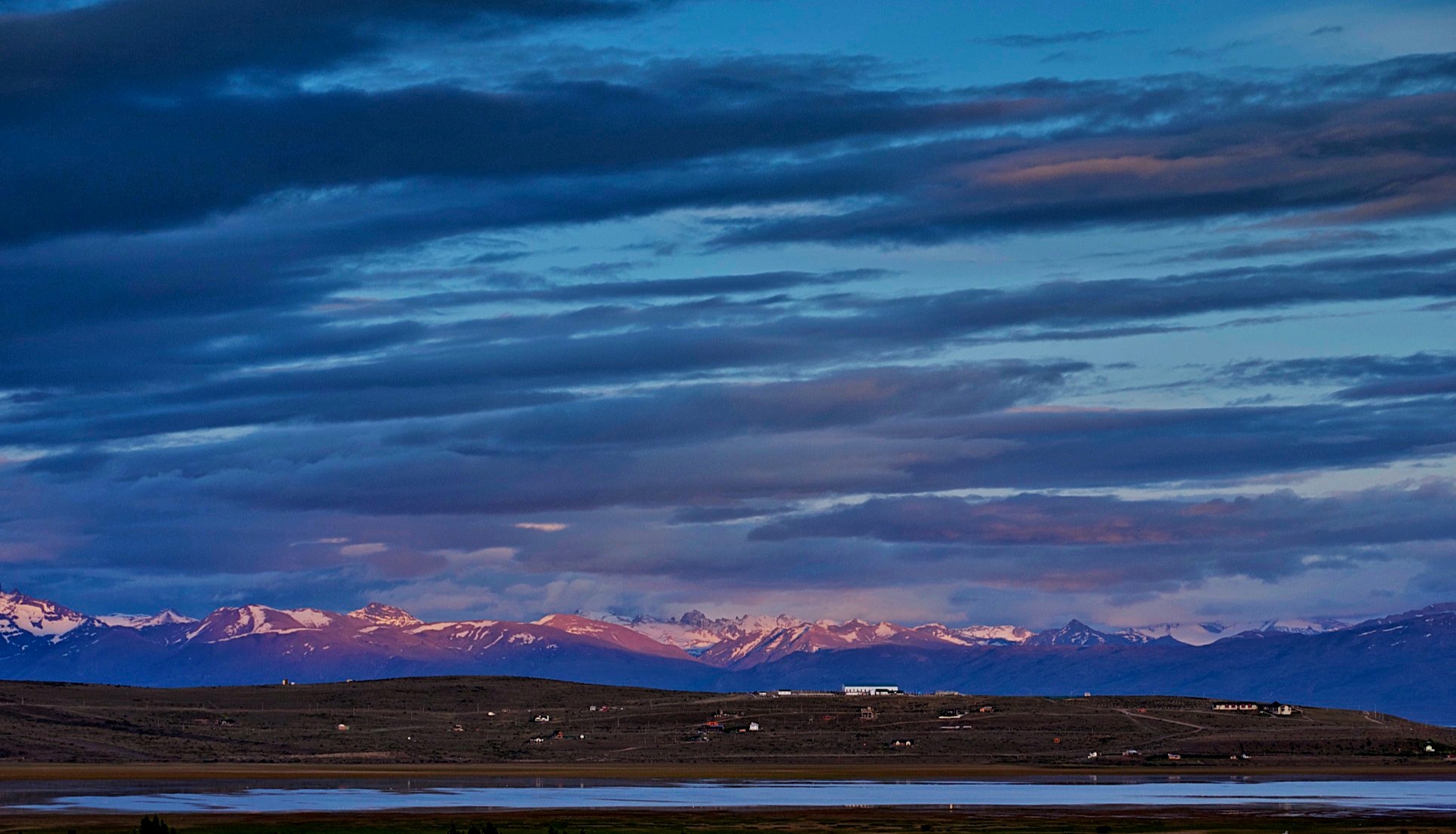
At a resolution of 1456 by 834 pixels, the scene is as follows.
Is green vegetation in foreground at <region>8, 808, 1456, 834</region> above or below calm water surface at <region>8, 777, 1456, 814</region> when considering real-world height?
below

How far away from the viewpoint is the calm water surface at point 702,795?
138750mm

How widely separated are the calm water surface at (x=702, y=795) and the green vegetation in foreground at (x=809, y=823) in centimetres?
948

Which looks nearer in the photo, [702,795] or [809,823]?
[809,823]

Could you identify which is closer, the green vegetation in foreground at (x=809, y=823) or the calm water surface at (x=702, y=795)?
the green vegetation in foreground at (x=809, y=823)

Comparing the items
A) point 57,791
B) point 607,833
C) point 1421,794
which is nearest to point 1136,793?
point 1421,794

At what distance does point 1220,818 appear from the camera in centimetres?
12400

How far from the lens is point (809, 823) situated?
119 m

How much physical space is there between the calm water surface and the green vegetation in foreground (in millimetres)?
9476

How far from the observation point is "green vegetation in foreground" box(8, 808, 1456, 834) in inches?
4454

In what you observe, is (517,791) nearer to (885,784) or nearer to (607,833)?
(885,784)

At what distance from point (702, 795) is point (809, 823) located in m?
35.4

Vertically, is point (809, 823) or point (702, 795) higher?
point (702, 795)

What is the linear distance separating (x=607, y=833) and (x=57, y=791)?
68.9 m

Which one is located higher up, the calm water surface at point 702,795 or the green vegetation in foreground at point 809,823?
the calm water surface at point 702,795
